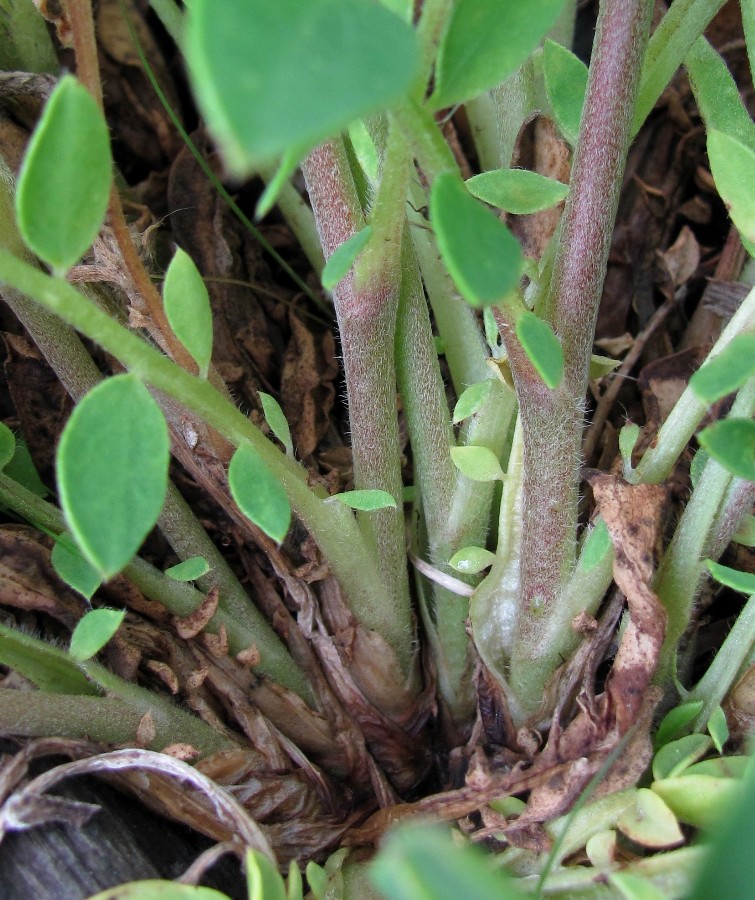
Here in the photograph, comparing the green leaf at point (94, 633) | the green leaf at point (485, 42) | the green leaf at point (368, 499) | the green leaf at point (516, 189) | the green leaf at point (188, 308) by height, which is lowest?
the green leaf at point (94, 633)

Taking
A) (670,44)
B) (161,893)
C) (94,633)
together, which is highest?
(670,44)

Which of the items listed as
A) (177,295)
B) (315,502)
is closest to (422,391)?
(315,502)

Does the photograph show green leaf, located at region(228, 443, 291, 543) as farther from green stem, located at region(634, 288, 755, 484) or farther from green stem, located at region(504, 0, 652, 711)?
green stem, located at region(634, 288, 755, 484)

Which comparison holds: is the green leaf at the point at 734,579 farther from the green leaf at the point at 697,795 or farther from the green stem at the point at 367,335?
the green stem at the point at 367,335

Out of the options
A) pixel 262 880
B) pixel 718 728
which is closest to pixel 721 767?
pixel 718 728

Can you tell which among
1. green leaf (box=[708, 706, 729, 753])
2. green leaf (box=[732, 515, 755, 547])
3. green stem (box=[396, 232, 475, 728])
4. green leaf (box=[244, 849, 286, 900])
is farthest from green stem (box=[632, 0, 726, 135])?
green leaf (box=[244, 849, 286, 900])

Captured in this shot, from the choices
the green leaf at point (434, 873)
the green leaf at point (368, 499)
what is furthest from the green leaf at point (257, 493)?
the green leaf at point (434, 873)

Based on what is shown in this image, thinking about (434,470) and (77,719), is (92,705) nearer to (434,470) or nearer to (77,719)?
(77,719)
